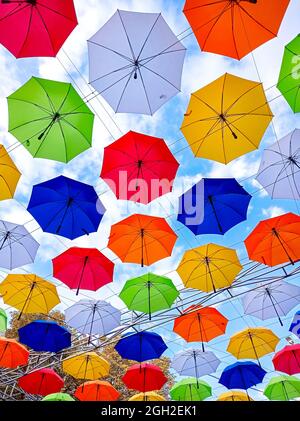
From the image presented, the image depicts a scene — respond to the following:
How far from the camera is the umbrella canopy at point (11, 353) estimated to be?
10.1 m

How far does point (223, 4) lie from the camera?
16.3 feet

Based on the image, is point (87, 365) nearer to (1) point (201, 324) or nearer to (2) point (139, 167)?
(1) point (201, 324)

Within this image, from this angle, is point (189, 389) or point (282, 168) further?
point (189, 389)

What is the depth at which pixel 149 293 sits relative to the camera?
9133mm

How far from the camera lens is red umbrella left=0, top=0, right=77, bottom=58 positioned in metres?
4.93

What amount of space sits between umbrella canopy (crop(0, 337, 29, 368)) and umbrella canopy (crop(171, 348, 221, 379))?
4.92 m

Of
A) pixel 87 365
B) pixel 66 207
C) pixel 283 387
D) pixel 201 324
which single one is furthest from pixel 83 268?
pixel 283 387

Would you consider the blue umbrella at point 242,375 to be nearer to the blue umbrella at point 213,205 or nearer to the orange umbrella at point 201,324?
the orange umbrella at point 201,324

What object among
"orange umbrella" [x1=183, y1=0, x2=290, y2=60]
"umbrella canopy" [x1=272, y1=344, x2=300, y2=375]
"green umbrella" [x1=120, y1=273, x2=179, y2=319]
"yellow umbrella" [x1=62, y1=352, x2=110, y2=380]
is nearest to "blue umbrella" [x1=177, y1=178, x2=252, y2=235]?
"green umbrella" [x1=120, y1=273, x2=179, y2=319]

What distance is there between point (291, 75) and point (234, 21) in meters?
1.36

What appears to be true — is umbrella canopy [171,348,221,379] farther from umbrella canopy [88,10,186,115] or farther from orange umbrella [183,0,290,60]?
orange umbrella [183,0,290,60]

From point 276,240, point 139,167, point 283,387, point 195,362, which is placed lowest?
point 283,387

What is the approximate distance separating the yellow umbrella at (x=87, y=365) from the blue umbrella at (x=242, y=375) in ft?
12.4
